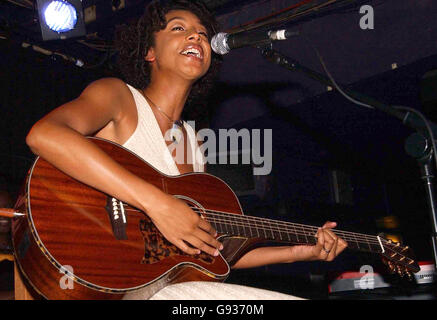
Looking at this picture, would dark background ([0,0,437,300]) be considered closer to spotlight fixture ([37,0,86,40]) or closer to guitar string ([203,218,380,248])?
spotlight fixture ([37,0,86,40])

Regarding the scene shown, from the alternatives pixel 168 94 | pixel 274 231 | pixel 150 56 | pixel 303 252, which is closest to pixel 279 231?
pixel 274 231

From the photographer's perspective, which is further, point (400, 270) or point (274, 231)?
point (400, 270)

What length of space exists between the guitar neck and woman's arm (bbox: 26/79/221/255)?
0.68 ft

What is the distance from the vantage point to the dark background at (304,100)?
10.0ft

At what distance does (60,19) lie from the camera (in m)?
3.64

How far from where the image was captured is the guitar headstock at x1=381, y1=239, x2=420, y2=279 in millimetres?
2557

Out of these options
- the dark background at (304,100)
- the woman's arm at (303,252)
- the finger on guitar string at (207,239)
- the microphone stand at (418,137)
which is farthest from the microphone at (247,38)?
the dark background at (304,100)

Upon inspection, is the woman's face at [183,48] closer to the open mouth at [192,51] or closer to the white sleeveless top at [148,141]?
the open mouth at [192,51]

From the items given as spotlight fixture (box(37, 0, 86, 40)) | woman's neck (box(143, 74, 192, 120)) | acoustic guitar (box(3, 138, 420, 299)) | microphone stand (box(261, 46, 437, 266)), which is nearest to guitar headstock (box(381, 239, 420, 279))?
microphone stand (box(261, 46, 437, 266))

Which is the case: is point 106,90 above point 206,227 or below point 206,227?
above

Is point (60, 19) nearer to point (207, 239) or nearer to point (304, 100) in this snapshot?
point (304, 100)

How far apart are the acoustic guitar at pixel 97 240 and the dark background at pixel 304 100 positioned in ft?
3.86

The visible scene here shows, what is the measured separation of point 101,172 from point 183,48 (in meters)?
1.03
